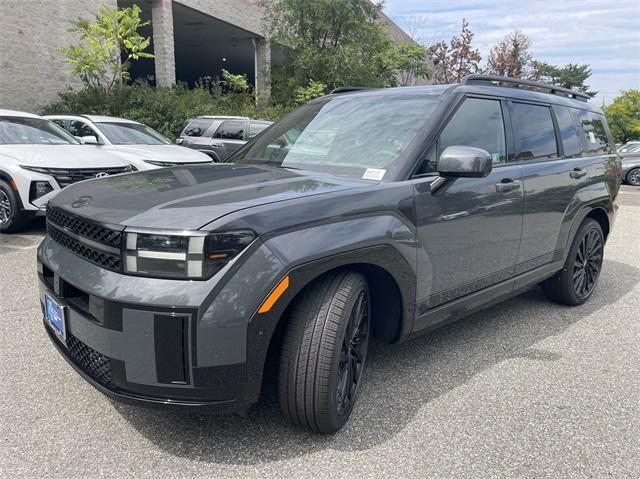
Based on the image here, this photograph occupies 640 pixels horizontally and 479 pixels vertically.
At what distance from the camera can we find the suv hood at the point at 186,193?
2.19m

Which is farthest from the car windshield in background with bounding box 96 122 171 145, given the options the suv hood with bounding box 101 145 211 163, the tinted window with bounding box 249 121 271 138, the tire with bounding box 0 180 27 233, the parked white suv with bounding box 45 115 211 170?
the tinted window with bounding box 249 121 271 138

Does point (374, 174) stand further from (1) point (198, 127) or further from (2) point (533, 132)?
(1) point (198, 127)

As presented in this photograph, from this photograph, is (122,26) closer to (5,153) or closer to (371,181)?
(5,153)

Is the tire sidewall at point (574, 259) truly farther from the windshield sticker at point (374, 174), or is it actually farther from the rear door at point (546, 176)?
the windshield sticker at point (374, 174)

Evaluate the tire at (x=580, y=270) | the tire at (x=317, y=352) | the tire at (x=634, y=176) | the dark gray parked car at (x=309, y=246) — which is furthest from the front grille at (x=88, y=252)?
the tire at (x=634, y=176)

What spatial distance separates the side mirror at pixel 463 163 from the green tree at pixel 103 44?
14372mm

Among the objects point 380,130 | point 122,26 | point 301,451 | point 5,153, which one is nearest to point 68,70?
point 122,26

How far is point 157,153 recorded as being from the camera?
8.70 m

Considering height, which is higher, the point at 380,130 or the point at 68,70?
the point at 68,70

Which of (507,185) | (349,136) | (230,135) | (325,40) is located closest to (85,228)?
(349,136)

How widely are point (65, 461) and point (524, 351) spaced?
115 inches

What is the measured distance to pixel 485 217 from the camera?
3.27 metres

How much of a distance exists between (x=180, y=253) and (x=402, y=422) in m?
1.48

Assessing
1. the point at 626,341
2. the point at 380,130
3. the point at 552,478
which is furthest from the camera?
the point at 626,341
